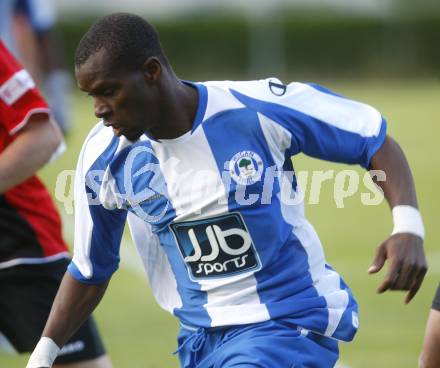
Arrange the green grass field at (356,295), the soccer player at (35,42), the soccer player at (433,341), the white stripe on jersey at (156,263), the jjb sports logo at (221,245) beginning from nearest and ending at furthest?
the jjb sports logo at (221,245)
the white stripe on jersey at (156,263)
the soccer player at (433,341)
the green grass field at (356,295)
the soccer player at (35,42)

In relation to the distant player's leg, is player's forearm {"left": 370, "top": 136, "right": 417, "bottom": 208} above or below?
above

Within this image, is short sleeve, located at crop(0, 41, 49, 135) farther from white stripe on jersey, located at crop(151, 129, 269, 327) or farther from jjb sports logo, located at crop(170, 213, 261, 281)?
jjb sports logo, located at crop(170, 213, 261, 281)

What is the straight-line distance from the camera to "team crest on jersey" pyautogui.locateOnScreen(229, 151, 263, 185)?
4.45m

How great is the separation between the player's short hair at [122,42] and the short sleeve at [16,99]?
1.19 m

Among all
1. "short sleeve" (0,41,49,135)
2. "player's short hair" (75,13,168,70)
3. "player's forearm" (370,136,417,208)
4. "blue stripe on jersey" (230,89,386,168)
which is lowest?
"short sleeve" (0,41,49,135)

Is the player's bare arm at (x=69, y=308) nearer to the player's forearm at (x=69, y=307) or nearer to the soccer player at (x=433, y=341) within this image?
Answer: the player's forearm at (x=69, y=307)

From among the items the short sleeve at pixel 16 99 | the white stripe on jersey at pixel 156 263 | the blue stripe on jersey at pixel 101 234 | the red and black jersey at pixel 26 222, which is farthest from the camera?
the red and black jersey at pixel 26 222

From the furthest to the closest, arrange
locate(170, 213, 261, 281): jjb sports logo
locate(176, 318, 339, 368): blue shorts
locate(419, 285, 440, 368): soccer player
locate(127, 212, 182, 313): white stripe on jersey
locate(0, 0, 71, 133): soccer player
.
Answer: locate(0, 0, 71, 133): soccer player, locate(419, 285, 440, 368): soccer player, locate(127, 212, 182, 313): white stripe on jersey, locate(170, 213, 261, 281): jjb sports logo, locate(176, 318, 339, 368): blue shorts

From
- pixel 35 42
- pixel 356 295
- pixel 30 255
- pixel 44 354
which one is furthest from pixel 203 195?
pixel 35 42

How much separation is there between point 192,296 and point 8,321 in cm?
141

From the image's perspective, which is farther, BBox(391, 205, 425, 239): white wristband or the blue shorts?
the blue shorts

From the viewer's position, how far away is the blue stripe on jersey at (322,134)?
4406 mm

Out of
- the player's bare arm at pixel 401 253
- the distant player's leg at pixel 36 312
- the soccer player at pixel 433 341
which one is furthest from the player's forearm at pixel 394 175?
the distant player's leg at pixel 36 312

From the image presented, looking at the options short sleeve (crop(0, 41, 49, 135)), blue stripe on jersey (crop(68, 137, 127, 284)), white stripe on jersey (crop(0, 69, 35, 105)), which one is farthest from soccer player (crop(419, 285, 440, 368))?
white stripe on jersey (crop(0, 69, 35, 105))
